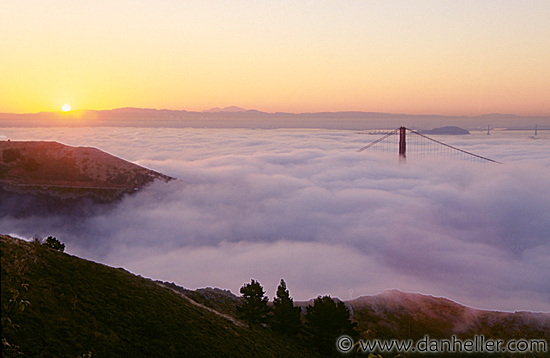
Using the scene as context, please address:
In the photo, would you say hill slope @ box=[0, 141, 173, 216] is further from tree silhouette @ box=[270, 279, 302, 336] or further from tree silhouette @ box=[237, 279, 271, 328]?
tree silhouette @ box=[270, 279, 302, 336]

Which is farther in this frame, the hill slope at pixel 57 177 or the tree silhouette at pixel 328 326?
the hill slope at pixel 57 177

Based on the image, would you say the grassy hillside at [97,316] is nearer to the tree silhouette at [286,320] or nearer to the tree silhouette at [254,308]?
the tree silhouette at [286,320]

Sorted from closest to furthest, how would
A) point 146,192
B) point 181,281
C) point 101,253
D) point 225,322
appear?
point 225,322 < point 181,281 < point 101,253 < point 146,192

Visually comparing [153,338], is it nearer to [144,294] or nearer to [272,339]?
[144,294]

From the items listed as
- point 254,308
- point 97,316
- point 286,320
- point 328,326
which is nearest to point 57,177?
point 254,308

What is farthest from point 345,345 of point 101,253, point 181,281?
point 101,253

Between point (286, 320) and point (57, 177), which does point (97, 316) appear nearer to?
point (286, 320)

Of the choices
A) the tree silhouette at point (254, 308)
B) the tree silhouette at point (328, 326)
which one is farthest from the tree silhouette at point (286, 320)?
the tree silhouette at point (328, 326)
